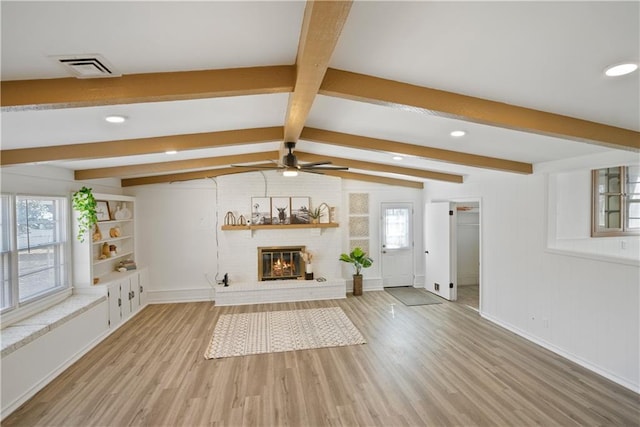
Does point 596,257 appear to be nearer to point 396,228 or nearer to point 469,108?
point 469,108

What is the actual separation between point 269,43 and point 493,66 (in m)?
1.33

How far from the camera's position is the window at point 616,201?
3715 millimetres

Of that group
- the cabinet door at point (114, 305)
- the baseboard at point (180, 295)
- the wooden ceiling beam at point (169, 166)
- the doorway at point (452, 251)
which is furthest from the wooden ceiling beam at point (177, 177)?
the doorway at point (452, 251)

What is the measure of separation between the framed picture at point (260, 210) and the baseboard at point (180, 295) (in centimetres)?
173

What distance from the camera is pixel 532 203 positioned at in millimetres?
4250

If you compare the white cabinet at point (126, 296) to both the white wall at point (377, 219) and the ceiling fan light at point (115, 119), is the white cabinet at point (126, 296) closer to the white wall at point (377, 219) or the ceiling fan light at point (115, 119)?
the ceiling fan light at point (115, 119)

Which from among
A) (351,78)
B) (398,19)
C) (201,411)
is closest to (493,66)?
(398,19)

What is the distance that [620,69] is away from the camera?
1.66 m

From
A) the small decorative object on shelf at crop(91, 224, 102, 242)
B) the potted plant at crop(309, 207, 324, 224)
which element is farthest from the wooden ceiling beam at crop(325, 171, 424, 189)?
the small decorative object on shelf at crop(91, 224, 102, 242)

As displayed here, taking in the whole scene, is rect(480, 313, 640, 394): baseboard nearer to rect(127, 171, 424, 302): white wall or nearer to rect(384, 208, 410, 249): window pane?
rect(384, 208, 410, 249): window pane

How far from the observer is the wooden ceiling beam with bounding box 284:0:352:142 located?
119 centimetres

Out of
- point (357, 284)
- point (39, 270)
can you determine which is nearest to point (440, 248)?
point (357, 284)

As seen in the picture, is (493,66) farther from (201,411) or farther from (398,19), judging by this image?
(201,411)

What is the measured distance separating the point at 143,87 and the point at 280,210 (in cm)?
466
